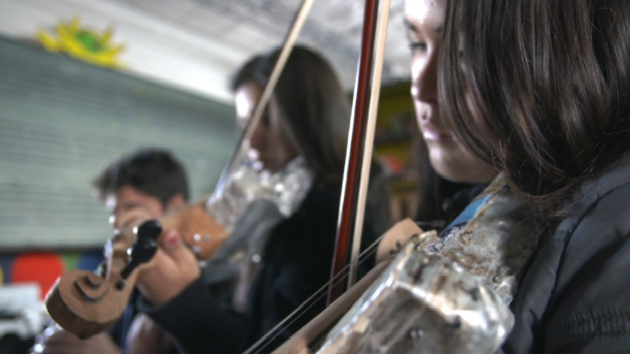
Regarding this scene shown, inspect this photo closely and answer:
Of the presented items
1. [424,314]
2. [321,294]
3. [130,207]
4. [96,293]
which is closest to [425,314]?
[424,314]

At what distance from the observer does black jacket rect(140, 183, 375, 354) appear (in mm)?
441

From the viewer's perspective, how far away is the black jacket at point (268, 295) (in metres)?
0.44

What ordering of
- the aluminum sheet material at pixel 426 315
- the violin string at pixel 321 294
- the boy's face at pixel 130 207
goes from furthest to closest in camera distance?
the boy's face at pixel 130 207 < the violin string at pixel 321 294 < the aluminum sheet material at pixel 426 315

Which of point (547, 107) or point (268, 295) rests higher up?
point (547, 107)

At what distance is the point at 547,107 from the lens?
261mm

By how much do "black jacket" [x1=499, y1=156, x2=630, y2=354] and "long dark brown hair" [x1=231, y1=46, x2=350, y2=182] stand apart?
1.20 feet

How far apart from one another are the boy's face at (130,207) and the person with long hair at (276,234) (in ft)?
0.12

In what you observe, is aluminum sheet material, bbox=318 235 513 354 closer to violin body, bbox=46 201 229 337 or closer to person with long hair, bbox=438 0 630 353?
person with long hair, bbox=438 0 630 353

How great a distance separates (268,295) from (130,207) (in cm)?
22

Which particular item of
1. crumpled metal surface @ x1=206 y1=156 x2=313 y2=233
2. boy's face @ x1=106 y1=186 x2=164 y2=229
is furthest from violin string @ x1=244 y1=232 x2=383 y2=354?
crumpled metal surface @ x1=206 y1=156 x2=313 y2=233

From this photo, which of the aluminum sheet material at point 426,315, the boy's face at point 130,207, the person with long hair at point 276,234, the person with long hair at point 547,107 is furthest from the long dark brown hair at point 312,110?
the aluminum sheet material at point 426,315

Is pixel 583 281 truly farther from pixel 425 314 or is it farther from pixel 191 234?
pixel 191 234

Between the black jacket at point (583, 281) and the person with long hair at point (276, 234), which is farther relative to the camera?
the person with long hair at point (276, 234)

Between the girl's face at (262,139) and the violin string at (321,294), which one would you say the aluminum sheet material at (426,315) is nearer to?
the violin string at (321,294)
